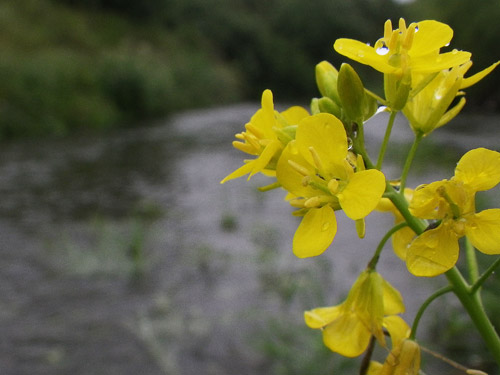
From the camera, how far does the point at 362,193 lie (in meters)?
0.59

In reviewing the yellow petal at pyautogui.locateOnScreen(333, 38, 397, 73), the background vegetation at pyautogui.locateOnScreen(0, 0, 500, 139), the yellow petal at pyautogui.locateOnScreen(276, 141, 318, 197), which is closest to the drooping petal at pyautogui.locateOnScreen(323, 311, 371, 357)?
the yellow petal at pyautogui.locateOnScreen(276, 141, 318, 197)

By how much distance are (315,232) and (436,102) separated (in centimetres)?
28

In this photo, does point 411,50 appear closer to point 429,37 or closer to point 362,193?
point 429,37

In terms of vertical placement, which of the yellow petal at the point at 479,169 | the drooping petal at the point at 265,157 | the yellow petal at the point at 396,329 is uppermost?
the drooping petal at the point at 265,157

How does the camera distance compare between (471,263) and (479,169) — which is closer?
(479,169)

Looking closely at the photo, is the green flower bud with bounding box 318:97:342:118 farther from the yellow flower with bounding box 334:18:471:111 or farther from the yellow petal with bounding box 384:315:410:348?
the yellow petal with bounding box 384:315:410:348

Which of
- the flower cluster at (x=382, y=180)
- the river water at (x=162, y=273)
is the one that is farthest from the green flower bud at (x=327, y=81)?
the river water at (x=162, y=273)

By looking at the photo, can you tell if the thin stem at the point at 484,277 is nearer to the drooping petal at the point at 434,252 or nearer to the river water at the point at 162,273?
the drooping petal at the point at 434,252

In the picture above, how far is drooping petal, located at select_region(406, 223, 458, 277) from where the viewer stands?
580 millimetres

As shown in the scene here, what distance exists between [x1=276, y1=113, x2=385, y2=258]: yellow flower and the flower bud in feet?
0.24

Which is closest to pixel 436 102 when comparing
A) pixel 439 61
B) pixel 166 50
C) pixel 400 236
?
pixel 439 61

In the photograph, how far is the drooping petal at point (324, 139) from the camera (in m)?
0.61

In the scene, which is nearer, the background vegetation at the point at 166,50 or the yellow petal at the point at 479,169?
the yellow petal at the point at 479,169

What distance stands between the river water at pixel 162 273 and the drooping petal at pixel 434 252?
241 centimetres
